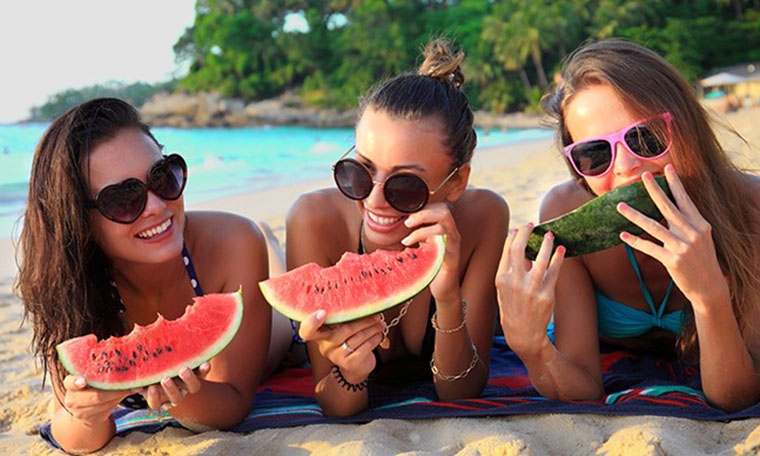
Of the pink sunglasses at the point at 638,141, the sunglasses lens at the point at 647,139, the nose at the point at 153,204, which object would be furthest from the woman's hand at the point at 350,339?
the sunglasses lens at the point at 647,139

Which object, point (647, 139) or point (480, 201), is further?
point (480, 201)

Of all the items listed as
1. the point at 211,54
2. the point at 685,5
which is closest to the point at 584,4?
the point at 685,5

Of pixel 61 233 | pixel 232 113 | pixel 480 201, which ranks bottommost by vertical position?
pixel 232 113

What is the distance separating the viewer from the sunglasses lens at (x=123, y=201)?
298cm

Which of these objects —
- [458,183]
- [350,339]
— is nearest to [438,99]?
[458,183]

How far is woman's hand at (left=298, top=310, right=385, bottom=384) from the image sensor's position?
2.72 metres

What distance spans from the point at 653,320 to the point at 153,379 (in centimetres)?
244

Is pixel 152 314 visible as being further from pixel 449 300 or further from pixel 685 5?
pixel 685 5

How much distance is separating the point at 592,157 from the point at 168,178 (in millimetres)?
1904

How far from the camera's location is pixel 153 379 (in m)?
2.67

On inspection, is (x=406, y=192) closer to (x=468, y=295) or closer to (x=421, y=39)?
(x=468, y=295)

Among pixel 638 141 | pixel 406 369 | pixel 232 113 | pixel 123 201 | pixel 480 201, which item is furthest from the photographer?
pixel 232 113

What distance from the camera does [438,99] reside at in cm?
326

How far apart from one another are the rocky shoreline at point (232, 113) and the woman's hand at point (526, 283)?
6912cm
